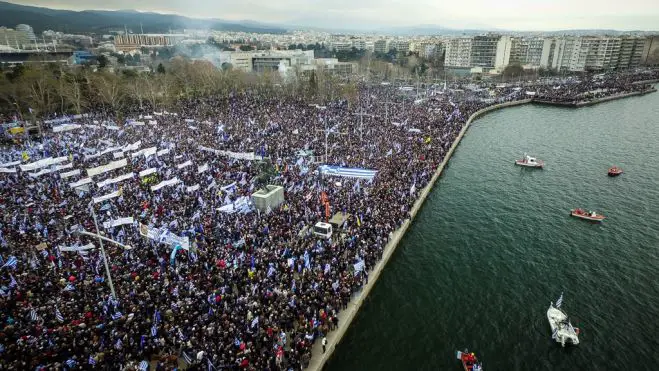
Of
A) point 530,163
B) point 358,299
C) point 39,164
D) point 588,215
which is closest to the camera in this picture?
point 358,299

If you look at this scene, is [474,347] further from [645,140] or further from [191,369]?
[645,140]

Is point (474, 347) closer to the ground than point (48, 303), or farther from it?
closer to the ground

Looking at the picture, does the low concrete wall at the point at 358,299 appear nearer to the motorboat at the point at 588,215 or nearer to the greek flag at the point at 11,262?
the motorboat at the point at 588,215

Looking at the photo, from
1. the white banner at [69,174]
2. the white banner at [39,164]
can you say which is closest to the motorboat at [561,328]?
the white banner at [69,174]

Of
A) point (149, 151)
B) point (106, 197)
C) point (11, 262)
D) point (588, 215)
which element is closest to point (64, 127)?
point (149, 151)

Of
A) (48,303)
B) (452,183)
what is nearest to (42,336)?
(48,303)

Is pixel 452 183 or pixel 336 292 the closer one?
pixel 336 292

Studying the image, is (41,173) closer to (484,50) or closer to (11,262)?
(11,262)
